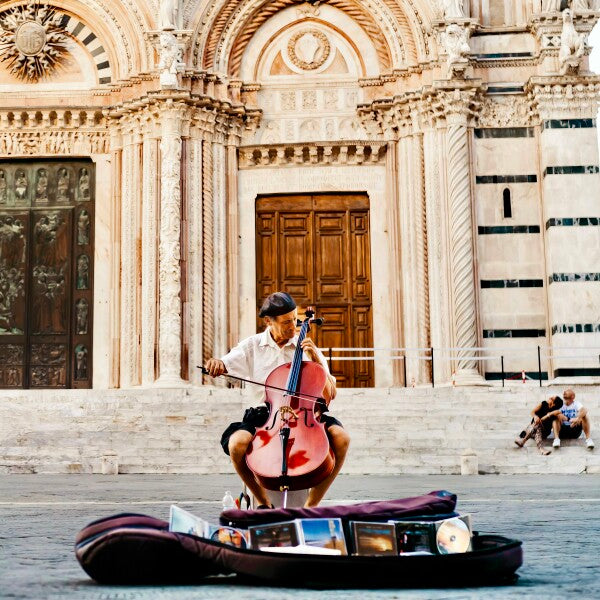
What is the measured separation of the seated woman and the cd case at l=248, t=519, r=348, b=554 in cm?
1044

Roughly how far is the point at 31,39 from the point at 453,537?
18.5 metres

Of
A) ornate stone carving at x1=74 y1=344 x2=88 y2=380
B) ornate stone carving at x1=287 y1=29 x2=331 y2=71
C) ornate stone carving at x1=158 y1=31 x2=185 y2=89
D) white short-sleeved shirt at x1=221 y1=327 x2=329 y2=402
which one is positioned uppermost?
ornate stone carving at x1=287 y1=29 x2=331 y2=71

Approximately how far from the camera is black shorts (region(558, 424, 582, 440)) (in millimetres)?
13805

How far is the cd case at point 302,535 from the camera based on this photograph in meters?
3.49

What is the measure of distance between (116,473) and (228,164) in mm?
8630

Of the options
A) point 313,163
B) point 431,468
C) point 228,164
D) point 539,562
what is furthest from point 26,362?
point 539,562

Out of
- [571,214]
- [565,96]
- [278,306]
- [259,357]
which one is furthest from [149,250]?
[278,306]

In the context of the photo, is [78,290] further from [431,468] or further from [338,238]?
[431,468]

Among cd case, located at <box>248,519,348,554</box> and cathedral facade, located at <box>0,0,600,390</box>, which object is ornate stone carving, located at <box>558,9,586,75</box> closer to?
cathedral facade, located at <box>0,0,600,390</box>

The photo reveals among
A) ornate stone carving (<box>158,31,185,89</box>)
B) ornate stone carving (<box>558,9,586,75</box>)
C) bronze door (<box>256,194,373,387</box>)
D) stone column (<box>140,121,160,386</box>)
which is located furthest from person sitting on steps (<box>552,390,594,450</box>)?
ornate stone carving (<box>158,31,185,89</box>)

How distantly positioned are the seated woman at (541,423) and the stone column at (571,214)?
14.7 ft

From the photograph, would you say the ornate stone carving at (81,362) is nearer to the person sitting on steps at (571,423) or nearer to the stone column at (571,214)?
the stone column at (571,214)

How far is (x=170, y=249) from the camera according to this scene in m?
18.6

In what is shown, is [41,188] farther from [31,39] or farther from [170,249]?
[170,249]
